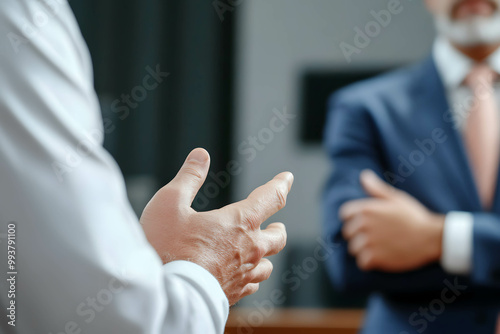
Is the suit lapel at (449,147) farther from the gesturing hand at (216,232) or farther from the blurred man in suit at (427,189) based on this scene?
the gesturing hand at (216,232)

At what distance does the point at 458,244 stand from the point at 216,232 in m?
0.71

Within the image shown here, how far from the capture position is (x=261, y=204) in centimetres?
57

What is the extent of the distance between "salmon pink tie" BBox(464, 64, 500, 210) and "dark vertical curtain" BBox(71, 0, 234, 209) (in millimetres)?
1960

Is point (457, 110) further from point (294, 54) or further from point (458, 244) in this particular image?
point (294, 54)

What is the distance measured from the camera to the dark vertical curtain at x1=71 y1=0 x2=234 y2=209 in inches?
120

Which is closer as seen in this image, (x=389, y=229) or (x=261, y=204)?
(x=261, y=204)

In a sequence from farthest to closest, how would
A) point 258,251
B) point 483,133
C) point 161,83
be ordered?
point 161,83 < point 483,133 < point 258,251

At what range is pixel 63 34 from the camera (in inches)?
19.6

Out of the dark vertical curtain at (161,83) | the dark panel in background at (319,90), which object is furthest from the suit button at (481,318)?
the dark panel in background at (319,90)

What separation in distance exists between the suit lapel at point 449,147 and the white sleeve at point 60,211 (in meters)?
0.79

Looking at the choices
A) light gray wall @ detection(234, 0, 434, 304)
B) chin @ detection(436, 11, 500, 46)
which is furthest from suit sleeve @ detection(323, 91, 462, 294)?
light gray wall @ detection(234, 0, 434, 304)

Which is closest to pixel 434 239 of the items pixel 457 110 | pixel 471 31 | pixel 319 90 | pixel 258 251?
pixel 457 110

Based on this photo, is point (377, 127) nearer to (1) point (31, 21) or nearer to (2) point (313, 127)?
(1) point (31, 21)

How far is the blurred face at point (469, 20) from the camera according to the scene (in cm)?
125
